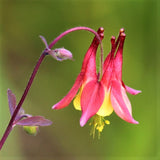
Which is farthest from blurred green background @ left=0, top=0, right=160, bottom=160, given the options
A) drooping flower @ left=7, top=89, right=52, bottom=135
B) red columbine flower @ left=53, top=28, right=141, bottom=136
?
red columbine flower @ left=53, top=28, right=141, bottom=136

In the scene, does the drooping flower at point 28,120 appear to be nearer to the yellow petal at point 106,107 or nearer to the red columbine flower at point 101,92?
the red columbine flower at point 101,92

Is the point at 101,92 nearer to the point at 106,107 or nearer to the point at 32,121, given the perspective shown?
the point at 106,107

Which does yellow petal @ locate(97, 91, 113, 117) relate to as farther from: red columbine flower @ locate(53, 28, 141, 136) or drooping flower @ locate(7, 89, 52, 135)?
drooping flower @ locate(7, 89, 52, 135)

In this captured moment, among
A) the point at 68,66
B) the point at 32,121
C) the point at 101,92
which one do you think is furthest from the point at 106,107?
the point at 68,66

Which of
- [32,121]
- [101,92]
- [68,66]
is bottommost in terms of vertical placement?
[32,121]

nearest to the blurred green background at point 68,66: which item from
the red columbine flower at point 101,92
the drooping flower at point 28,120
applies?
A: the drooping flower at point 28,120

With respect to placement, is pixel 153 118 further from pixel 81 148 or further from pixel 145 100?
pixel 81 148
